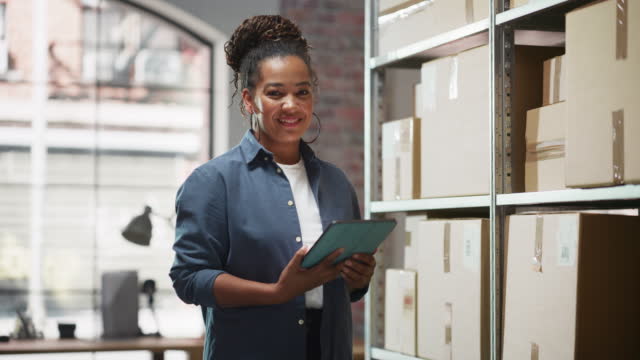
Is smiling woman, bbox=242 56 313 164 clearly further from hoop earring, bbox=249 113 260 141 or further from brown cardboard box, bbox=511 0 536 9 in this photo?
brown cardboard box, bbox=511 0 536 9

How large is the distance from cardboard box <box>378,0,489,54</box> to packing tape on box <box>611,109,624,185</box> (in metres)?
0.61

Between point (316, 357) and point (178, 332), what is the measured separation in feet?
13.1

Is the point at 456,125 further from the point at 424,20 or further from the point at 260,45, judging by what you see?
the point at 260,45

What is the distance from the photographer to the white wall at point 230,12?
4.93 meters

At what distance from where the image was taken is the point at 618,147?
1.73 metres

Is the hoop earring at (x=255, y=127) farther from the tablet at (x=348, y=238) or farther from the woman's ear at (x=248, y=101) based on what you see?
the tablet at (x=348, y=238)

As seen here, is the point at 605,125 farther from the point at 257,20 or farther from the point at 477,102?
the point at 257,20

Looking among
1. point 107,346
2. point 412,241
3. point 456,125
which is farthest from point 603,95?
point 107,346

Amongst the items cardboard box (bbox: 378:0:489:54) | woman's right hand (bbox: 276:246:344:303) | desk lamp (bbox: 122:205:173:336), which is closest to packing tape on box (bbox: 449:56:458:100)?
cardboard box (bbox: 378:0:489:54)

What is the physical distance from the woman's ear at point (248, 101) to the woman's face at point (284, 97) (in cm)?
3

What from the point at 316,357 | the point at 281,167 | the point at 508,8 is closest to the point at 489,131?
the point at 508,8

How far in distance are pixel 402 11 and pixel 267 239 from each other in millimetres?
1159

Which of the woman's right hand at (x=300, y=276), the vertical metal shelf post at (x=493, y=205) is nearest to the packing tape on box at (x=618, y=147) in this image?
the vertical metal shelf post at (x=493, y=205)

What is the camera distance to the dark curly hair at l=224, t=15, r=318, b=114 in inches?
69.7
